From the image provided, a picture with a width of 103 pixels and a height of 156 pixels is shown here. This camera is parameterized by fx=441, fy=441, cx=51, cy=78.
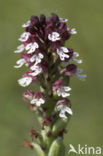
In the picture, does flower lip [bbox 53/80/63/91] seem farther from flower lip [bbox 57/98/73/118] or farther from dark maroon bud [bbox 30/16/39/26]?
dark maroon bud [bbox 30/16/39/26]

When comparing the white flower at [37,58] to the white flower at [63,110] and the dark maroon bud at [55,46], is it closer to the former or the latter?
the dark maroon bud at [55,46]

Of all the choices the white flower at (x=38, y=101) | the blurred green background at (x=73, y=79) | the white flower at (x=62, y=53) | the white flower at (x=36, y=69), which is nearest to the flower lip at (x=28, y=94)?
the white flower at (x=38, y=101)

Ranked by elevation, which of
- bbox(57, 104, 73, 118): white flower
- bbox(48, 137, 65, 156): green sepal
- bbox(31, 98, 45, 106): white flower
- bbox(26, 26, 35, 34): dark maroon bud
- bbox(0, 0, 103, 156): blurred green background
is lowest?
bbox(48, 137, 65, 156): green sepal

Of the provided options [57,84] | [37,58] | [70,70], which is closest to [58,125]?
[57,84]

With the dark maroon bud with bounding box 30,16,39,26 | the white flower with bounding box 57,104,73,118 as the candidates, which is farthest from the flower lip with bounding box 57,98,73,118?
the dark maroon bud with bounding box 30,16,39,26

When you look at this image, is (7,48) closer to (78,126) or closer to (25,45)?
(78,126)

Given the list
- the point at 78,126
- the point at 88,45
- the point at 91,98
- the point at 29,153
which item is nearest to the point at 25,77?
the point at 29,153
